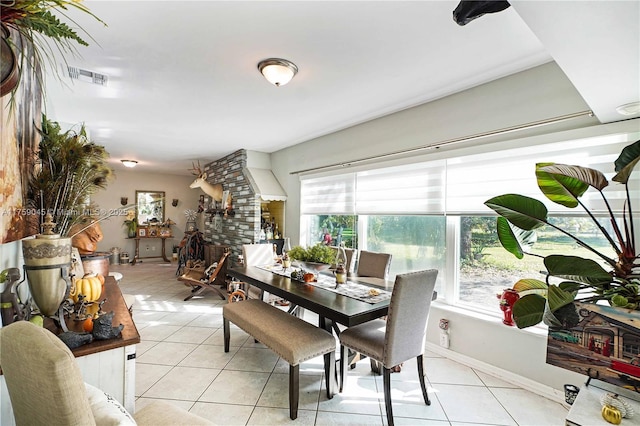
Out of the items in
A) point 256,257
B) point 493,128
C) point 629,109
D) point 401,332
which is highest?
point 493,128

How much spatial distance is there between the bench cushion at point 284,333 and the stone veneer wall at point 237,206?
99.9 inches

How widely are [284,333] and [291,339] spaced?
108mm

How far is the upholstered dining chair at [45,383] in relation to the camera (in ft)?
2.56

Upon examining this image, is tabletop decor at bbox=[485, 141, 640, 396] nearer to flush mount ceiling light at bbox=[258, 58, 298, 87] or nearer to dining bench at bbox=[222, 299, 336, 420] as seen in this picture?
dining bench at bbox=[222, 299, 336, 420]

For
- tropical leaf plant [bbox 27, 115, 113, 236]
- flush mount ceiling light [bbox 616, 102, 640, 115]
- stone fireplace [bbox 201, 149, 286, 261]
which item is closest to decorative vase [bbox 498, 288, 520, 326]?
flush mount ceiling light [bbox 616, 102, 640, 115]

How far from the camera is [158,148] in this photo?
17.9 ft

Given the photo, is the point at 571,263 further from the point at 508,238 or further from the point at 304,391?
the point at 304,391

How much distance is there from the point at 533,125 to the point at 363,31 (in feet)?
5.22

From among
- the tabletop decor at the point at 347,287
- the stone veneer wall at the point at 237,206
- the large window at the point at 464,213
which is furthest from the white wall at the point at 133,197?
the tabletop decor at the point at 347,287

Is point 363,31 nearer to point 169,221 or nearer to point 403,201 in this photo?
point 403,201

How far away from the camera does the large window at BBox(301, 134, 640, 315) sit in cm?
224

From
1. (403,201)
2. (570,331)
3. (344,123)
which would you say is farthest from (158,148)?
(570,331)

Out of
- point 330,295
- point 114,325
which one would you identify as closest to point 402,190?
point 330,295

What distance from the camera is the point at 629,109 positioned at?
1.80m
